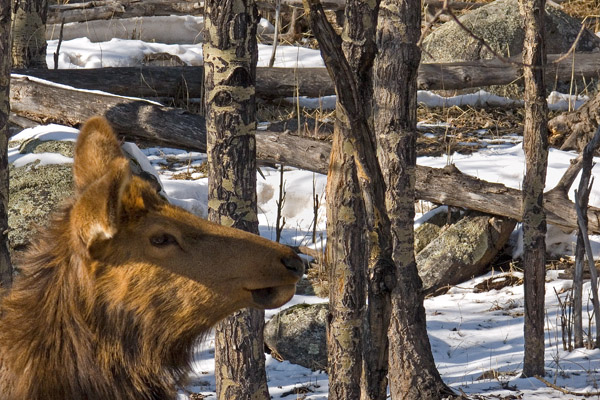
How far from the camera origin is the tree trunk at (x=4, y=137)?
16.1ft

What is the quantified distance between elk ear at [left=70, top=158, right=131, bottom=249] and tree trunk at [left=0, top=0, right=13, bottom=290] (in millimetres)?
2343

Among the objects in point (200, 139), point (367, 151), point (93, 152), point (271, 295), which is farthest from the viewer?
point (200, 139)

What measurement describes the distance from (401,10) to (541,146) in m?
1.62

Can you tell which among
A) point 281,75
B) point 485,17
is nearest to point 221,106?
point 281,75

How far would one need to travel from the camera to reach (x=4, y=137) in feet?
16.5

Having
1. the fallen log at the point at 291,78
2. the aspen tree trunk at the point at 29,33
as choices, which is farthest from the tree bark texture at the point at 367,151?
the aspen tree trunk at the point at 29,33

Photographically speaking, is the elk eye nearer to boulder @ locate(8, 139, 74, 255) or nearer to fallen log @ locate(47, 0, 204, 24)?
boulder @ locate(8, 139, 74, 255)

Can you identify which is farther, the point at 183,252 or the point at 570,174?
the point at 570,174

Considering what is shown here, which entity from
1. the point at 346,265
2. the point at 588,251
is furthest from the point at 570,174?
the point at 346,265

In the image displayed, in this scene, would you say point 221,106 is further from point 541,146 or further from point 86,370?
point 541,146

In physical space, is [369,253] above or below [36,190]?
above

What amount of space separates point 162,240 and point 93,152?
0.55 meters

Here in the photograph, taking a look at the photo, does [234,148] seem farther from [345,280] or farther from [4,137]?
[4,137]

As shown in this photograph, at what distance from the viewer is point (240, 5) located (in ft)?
14.3
